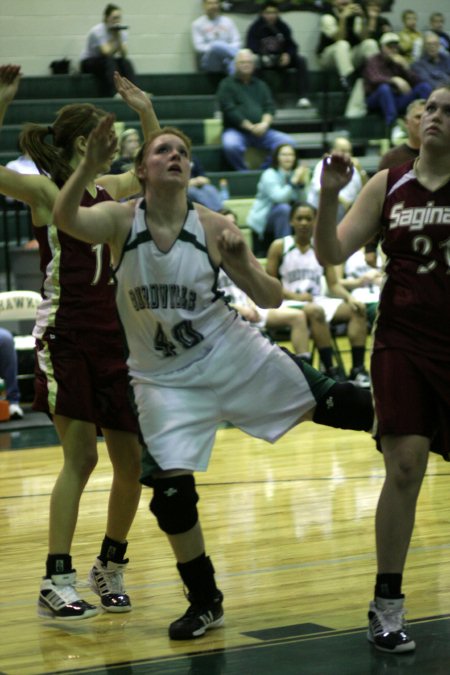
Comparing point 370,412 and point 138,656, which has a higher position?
point 370,412

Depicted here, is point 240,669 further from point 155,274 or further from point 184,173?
point 184,173

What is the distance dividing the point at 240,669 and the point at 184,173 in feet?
5.25

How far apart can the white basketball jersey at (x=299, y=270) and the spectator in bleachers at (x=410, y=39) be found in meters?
6.55

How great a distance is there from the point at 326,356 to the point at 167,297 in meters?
6.02

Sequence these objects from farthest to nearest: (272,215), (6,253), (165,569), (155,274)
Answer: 1. (272,215)
2. (6,253)
3. (165,569)
4. (155,274)

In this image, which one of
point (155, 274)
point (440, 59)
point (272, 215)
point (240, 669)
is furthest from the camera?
point (440, 59)

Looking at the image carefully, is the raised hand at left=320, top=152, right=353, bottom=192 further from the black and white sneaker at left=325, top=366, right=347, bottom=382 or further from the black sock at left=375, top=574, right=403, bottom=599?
the black and white sneaker at left=325, top=366, right=347, bottom=382

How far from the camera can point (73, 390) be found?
4.55 m

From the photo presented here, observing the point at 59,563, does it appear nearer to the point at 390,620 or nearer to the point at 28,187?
the point at 390,620

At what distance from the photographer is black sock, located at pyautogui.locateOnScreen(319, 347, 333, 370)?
1000cm

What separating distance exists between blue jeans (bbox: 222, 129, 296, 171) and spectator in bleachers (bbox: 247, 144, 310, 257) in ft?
3.81

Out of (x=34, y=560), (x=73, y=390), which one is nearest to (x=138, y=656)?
(x=73, y=390)

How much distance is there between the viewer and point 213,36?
50.9 feet

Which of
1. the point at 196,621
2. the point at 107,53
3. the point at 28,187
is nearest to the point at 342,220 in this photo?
the point at 28,187
